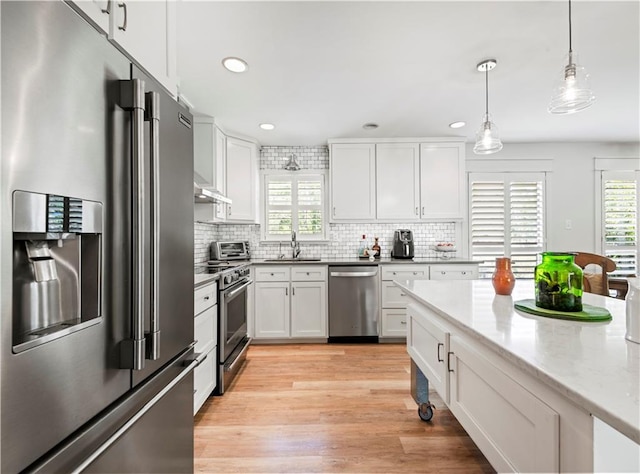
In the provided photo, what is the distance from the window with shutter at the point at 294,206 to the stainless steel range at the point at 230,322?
1204 millimetres

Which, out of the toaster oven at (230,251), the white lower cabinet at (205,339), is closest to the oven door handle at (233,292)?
the white lower cabinet at (205,339)

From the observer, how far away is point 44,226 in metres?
0.56

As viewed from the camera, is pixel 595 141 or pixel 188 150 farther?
pixel 595 141

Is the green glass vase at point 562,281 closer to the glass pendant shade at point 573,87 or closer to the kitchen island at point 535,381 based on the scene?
the kitchen island at point 535,381

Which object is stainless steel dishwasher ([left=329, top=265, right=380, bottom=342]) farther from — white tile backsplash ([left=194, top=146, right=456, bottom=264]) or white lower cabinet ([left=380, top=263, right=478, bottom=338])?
white tile backsplash ([left=194, top=146, right=456, bottom=264])

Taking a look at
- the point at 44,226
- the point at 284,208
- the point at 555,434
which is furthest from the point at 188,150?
the point at 284,208

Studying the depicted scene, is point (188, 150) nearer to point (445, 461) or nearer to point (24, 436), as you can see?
point (24, 436)

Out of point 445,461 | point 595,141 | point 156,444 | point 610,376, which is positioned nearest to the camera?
point 610,376

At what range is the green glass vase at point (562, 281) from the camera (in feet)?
3.70

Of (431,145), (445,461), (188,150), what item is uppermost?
(431,145)

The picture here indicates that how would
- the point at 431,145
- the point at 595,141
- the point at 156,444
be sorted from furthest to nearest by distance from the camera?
1. the point at 595,141
2. the point at 431,145
3. the point at 156,444

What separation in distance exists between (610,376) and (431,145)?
357 cm

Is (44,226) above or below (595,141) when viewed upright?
below

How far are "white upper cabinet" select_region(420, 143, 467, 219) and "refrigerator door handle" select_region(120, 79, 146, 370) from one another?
11.5 feet
